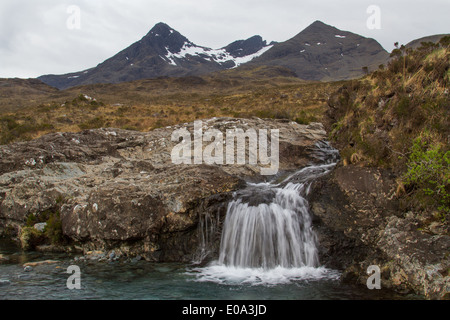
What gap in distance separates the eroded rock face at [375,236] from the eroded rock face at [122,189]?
347 centimetres

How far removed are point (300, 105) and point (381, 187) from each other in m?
25.1

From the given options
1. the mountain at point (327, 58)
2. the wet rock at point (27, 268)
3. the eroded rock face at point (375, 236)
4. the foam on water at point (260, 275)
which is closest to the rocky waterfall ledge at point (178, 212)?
the eroded rock face at point (375, 236)

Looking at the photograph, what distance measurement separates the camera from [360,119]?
1096cm

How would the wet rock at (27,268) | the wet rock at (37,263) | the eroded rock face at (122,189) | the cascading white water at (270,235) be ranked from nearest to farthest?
1. the wet rock at (27,268)
2. the cascading white water at (270,235)
3. the wet rock at (37,263)
4. the eroded rock face at (122,189)

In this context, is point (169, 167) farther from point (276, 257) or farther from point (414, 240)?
point (414, 240)

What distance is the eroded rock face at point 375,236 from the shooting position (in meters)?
6.69

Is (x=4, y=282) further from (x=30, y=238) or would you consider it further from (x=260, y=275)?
(x=260, y=275)

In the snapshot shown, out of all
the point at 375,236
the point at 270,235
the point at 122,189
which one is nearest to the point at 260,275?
the point at 270,235

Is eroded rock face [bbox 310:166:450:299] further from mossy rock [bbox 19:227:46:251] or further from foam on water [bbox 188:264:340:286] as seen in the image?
mossy rock [bbox 19:227:46:251]

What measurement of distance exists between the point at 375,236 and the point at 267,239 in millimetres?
2985

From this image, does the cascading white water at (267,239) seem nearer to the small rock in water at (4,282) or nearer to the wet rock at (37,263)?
the wet rock at (37,263)

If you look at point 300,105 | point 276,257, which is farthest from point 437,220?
→ point 300,105

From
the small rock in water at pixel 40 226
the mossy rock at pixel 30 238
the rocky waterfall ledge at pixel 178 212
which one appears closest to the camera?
the rocky waterfall ledge at pixel 178 212
